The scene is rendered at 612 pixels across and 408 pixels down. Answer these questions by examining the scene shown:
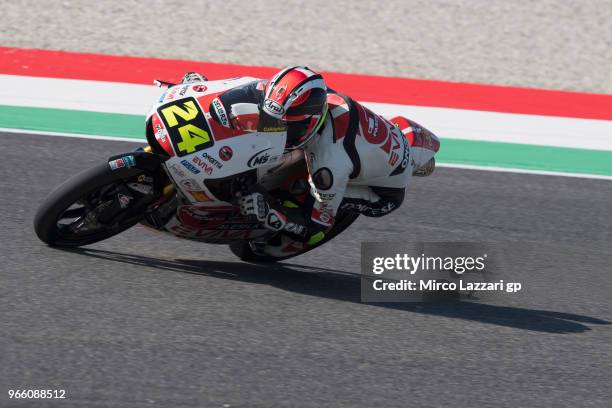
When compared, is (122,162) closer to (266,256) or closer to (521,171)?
(266,256)

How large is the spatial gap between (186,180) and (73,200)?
0.64 m

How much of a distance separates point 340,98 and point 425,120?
12.8 ft

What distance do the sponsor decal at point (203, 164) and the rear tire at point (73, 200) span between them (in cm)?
32

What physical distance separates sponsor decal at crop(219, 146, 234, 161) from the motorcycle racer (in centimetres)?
14

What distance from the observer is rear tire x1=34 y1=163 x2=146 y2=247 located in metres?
5.75

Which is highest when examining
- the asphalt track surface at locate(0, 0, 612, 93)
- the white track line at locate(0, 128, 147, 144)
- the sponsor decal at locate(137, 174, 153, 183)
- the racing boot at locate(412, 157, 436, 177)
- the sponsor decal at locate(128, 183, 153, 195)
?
the asphalt track surface at locate(0, 0, 612, 93)

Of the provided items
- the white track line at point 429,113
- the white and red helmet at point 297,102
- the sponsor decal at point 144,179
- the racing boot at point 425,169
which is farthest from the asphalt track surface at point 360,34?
the sponsor decal at point 144,179

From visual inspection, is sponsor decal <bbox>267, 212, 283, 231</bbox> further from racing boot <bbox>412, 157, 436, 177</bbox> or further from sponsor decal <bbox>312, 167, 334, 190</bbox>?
racing boot <bbox>412, 157, 436, 177</bbox>

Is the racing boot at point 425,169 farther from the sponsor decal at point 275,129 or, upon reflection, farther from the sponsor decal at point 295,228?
the sponsor decal at point 275,129

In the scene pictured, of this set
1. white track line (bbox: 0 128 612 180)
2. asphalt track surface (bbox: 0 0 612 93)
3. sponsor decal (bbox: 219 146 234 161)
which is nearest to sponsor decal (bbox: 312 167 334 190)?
sponsor decal (bbox: 219 146 234 161)

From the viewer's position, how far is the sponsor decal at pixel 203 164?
227 inches

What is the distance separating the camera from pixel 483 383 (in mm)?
5297

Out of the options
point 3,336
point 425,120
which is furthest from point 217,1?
point 3,336

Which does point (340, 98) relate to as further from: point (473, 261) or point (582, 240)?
point (582, 240)
